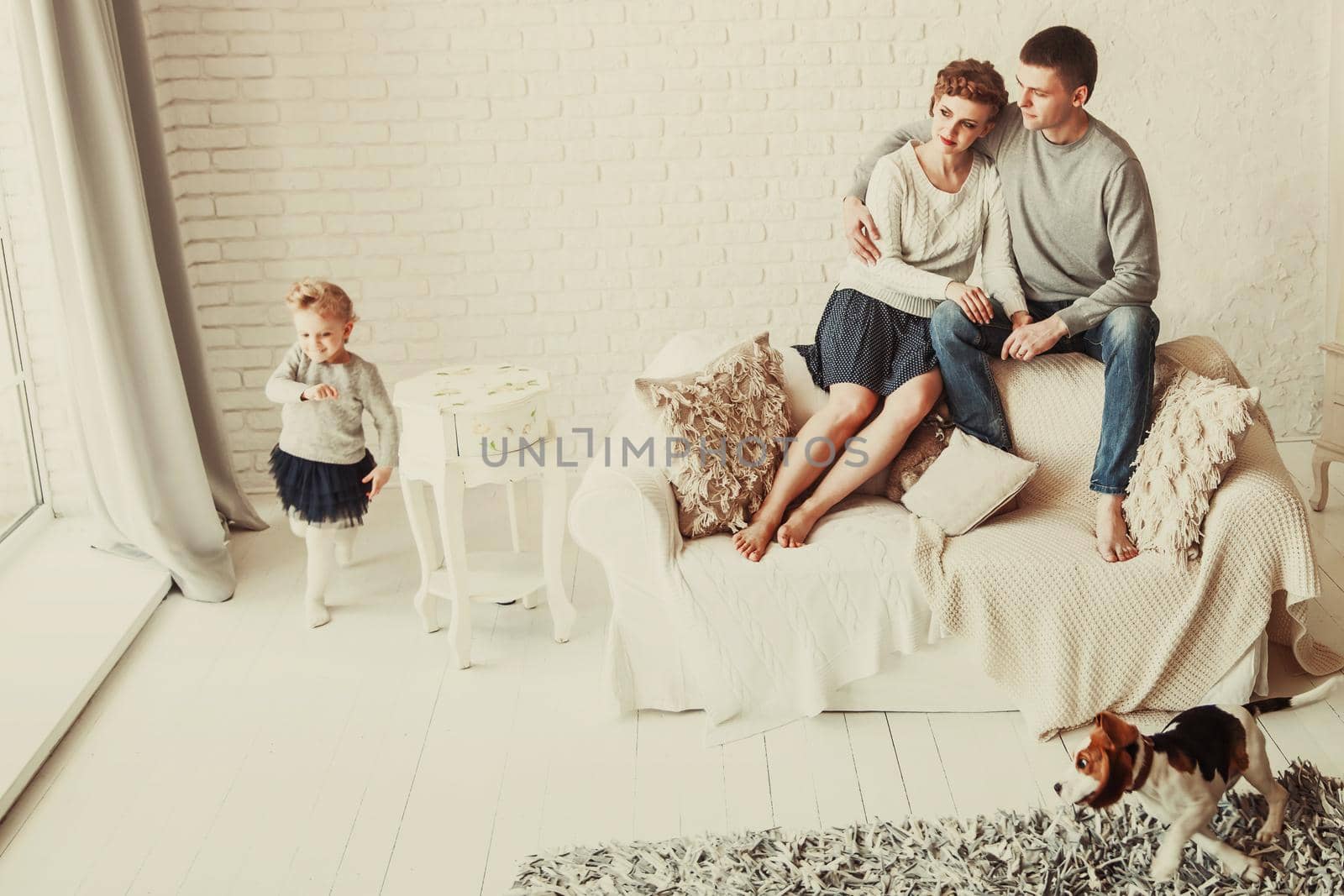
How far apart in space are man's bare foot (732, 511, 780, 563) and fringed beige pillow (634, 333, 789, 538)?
0.11 feet

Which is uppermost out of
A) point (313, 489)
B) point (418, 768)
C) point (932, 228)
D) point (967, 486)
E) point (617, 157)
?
point (617, 157)

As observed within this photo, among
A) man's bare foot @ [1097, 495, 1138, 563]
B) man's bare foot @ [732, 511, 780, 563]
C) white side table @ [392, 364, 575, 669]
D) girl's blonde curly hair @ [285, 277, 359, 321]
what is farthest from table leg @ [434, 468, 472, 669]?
man's bare foot @ [1097, 495, 1138, 563]

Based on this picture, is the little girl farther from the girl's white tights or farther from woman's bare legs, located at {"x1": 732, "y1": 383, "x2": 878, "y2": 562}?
woman's bare legs, located at {"x1": 732, "y1": 383, "x2": 878, "y2": 562}

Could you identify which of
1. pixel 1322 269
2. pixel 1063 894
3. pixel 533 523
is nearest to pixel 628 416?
pixel 533 523

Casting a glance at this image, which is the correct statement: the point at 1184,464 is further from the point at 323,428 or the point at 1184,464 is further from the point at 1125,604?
the point at 323,428

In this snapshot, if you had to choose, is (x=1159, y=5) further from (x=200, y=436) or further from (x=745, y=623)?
(x=200, y=436)

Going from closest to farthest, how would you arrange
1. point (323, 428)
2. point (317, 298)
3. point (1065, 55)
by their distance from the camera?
point (1065, 55) → point (317, 298) → point (323, 428)

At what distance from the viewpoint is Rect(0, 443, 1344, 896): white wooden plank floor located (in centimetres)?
218

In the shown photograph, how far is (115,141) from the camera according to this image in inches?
118

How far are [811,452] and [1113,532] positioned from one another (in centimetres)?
68

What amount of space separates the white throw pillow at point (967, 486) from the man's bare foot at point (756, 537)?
1.05 feet

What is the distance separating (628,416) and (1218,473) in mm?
1356

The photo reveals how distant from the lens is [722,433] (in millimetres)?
2662

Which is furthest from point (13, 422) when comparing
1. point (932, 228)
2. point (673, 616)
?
point (932, 228)
